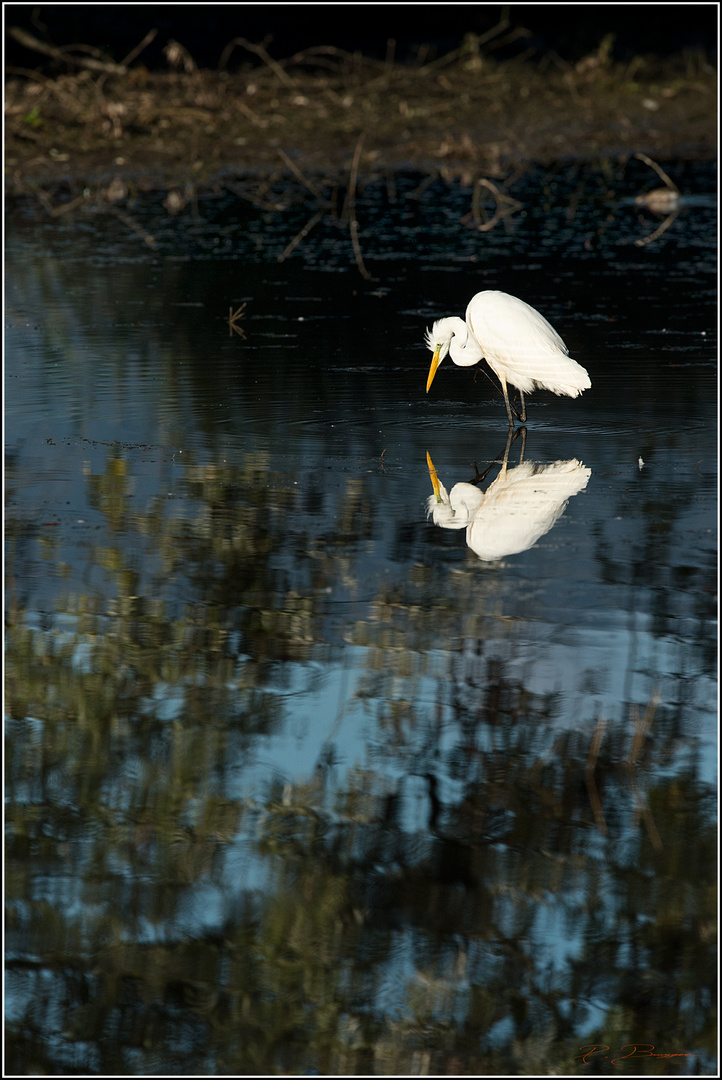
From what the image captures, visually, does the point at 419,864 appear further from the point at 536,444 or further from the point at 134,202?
the point at 134,202

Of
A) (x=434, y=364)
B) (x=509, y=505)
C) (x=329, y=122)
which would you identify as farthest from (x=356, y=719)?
(x=329, y=122)

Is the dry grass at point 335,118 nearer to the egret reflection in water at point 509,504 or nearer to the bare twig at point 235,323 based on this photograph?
the bare twig at point 235,323

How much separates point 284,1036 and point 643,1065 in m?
0.82

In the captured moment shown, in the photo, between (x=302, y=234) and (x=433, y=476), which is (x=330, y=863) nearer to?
(x=433, y=476)

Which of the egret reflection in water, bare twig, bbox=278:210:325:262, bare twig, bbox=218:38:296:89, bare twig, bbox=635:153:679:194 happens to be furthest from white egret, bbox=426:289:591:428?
bare twig, bbox=218:38:296:89

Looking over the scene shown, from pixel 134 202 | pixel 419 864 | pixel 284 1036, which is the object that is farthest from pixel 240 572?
pixel 134 202

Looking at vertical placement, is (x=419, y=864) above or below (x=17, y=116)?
below

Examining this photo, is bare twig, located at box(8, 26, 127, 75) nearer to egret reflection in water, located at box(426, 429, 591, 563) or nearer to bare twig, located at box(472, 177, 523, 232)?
bare twig, located at box(472, 177, 523, 232)

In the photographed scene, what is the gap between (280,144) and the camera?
62.8ft

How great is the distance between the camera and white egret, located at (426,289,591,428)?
7496 mm

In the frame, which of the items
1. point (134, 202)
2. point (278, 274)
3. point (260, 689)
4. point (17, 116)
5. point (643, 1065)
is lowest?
point (643, 1065)

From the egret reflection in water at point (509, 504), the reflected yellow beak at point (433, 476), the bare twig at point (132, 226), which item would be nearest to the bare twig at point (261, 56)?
the bare twig at point (132, 226)

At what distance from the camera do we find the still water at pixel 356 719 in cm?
330

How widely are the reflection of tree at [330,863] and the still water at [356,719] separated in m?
0.01
